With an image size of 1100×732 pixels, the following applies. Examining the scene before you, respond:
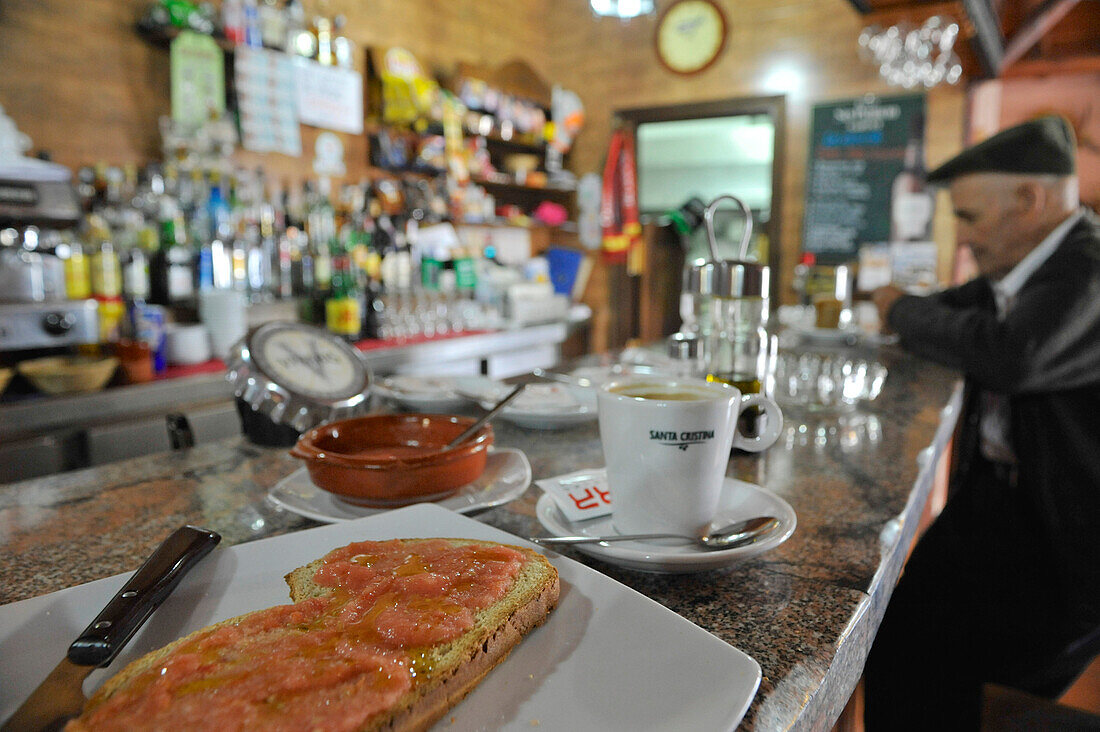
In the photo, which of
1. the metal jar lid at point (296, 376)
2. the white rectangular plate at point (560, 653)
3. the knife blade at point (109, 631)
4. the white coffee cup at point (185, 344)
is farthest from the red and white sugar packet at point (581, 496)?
the white coffee cup at point (185, 344)

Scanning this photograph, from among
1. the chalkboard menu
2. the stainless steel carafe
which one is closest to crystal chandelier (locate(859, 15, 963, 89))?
the chalkboard menu

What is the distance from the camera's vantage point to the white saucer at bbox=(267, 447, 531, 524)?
2.58ft

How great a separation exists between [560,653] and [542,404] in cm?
86

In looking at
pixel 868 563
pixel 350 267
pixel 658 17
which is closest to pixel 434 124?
pixel 350 267

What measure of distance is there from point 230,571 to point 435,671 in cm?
25

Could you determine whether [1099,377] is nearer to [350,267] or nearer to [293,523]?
[293,523]

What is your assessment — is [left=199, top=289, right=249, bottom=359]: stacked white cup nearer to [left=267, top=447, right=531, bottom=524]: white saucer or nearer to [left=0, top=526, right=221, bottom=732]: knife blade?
[left=267, top=447, right=531, bottom=524]: white saucer

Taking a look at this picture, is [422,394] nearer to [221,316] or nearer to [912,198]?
[221,316]

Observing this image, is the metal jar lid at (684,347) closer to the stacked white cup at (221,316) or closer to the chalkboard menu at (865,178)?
the stacked white cup at (221,316)

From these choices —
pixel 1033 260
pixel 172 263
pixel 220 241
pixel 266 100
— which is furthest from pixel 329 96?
pixel 1033 260

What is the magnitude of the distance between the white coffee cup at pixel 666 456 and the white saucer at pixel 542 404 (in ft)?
1.79

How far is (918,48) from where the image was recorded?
352 cm

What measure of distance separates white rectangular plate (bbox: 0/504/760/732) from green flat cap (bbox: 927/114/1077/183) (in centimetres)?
216

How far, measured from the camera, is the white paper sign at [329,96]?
359 cm
